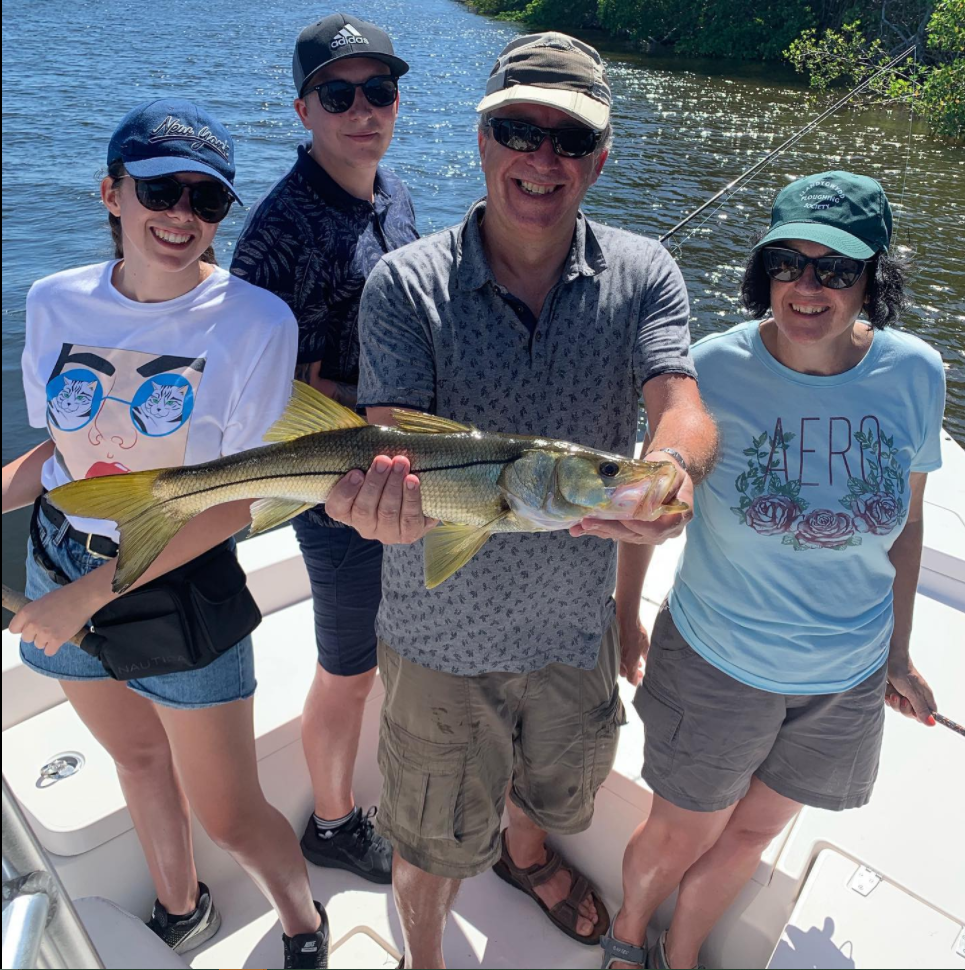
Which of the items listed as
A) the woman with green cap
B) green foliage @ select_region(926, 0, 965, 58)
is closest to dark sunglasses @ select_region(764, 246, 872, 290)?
the woman with green cap

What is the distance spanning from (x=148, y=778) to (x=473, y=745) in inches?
42.4

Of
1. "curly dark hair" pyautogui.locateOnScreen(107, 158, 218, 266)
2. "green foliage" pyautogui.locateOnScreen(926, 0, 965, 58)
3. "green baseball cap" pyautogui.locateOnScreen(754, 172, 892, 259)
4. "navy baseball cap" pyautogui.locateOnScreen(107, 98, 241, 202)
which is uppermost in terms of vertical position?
"green foliage" pyautogui.locateOnScreen(926, 0, 965, 58)

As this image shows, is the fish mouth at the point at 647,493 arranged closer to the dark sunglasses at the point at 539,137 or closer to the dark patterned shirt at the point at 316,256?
the dark sunglasses at the point at 539,137

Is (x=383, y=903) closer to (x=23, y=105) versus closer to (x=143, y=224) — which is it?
(x=143, y=224)

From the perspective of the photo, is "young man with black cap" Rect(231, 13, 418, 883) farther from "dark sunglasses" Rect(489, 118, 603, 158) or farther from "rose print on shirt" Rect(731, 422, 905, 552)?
"rose print on shirt" Rect(731, 422, 905, 552)

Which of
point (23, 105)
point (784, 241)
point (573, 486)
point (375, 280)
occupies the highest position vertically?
point (784, 241)

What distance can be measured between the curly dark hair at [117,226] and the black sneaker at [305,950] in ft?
7.52

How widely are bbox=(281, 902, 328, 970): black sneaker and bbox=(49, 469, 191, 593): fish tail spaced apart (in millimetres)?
1565

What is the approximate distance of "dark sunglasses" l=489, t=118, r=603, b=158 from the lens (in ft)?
7.75

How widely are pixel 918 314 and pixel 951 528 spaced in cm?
1033

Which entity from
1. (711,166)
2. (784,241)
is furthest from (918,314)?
(784,241)

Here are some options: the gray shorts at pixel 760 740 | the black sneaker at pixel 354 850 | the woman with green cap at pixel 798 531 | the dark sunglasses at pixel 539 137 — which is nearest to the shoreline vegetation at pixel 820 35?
the woman with green cap at pixel 798 531

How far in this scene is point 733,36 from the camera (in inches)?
1511

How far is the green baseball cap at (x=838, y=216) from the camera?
249 cm
